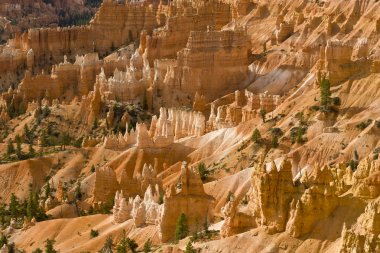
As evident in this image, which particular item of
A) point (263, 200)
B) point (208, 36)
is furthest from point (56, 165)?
point (263, 200)

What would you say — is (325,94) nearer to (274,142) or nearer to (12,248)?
(274,142)

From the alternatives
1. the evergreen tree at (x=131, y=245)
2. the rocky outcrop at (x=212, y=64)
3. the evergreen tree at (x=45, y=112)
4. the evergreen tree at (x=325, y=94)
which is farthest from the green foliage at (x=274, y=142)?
the evergreen tree at (x=45, y=112)

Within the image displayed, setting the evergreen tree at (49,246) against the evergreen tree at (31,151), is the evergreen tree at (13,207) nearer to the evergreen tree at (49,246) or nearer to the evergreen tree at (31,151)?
the evergreen tree at (31,151)

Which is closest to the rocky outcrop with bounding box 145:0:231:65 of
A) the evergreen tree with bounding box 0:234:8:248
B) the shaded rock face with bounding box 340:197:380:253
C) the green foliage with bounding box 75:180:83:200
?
the green foliage with bounding box 75:180:83:200

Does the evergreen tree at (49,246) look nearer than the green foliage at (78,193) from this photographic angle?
Yes

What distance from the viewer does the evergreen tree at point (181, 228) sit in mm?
67750

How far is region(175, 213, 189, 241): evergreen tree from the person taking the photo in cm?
6775

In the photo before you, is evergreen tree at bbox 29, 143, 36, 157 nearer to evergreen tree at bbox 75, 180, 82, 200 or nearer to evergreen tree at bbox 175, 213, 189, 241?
evergreen tree at bbox 75, 180, 82, 200

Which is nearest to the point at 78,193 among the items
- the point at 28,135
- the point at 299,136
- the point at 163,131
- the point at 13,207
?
the point at 13,207

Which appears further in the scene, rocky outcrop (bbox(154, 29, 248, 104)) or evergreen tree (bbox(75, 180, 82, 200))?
rocky outcrop (bbox(154, 29, 248, 104))

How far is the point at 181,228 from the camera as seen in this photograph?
68.4 metres

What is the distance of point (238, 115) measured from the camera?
349ft

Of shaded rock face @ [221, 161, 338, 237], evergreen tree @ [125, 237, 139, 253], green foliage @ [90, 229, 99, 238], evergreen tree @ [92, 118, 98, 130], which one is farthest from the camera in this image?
evergreen tree @ [92, 118, 98, 130]

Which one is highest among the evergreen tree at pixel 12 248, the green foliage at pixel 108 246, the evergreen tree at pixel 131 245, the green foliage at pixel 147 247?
the green foliage at pixel 147 247
